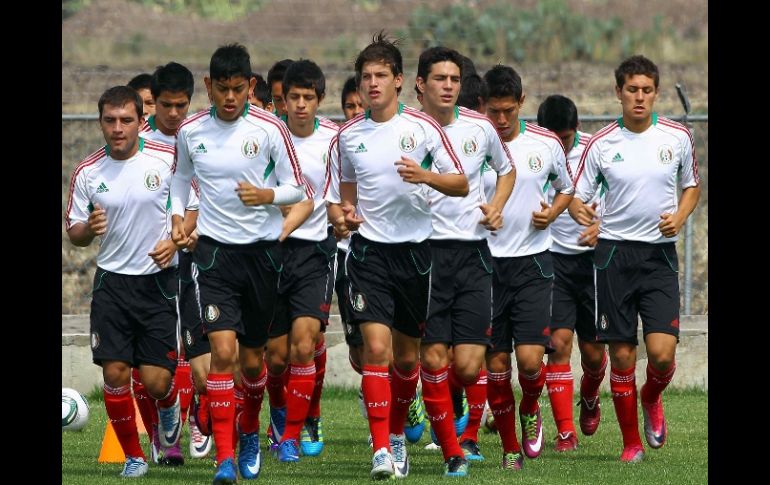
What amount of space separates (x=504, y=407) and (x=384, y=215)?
5.35ft

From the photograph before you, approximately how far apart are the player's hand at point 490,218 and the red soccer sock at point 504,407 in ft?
4.09

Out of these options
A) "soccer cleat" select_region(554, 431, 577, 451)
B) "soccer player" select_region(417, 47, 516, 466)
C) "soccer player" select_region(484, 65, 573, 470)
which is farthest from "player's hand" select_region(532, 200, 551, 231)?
"soccer cleat" select_region(554, 431, 577, 451)

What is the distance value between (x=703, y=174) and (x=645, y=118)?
40.7 ft

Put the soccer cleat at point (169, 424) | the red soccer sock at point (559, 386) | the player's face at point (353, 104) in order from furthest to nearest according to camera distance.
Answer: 1. the player's face at point (353, 104)
2. the red soccer sock at point (559, 386)
3. the soccer cleat at point (169, 424)

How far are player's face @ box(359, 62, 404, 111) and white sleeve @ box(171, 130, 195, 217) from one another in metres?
1.07

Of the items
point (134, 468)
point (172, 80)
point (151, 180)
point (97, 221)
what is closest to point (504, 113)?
point (172, 80)

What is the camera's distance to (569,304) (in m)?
11.1

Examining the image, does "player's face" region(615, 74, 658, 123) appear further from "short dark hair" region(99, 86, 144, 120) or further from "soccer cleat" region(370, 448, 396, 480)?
"short dark hair" region(99, 86, 144, 120)

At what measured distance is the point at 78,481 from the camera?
892 centimetres

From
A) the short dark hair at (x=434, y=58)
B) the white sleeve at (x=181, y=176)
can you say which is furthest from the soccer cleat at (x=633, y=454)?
the white sleeve at (x=181, y=176)

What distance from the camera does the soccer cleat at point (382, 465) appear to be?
870 centimetres

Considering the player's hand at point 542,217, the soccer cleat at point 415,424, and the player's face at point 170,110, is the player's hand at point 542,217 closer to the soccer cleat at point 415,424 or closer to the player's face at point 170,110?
the soccer cleat at point 415,424
